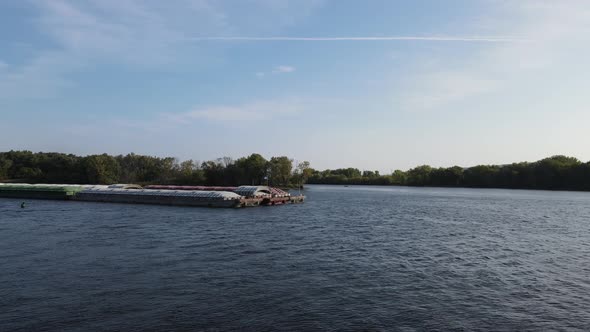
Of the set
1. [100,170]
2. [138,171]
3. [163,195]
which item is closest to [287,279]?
[163,195]

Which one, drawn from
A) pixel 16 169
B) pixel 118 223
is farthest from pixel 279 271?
pixel 16 169

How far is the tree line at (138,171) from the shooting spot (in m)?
170

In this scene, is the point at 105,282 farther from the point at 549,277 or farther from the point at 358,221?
the point at 358,221

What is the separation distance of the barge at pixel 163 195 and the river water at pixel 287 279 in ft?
105

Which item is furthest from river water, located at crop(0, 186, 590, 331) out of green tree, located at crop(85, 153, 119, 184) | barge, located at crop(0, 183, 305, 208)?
green tree, located at crop(85, 153, 119, 184)

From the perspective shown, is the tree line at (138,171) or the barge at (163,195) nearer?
the barge at (163,195)

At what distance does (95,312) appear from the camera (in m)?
18.2

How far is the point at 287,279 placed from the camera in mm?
24578

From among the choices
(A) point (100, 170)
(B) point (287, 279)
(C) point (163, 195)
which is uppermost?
(A) point (100, 170)

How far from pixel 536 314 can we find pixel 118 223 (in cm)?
4395

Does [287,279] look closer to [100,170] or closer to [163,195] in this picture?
[163,195]

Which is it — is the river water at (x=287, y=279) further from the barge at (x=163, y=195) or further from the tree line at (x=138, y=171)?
the tree line at (x=138, y=171)

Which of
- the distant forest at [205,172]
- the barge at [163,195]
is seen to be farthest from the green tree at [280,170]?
the barge at [163,195]

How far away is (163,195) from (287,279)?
210ft
